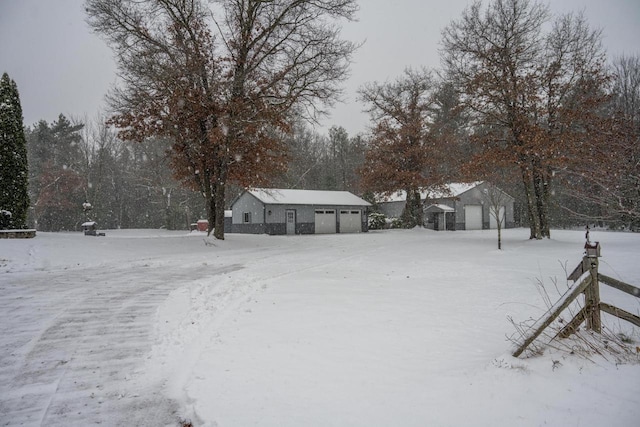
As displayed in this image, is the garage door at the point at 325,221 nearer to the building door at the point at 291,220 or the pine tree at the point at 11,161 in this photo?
the building door at the point at 291,220

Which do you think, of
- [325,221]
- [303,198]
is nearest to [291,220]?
[303,198]

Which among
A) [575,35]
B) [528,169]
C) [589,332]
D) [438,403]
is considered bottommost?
[438,403]

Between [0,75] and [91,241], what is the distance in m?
8.69

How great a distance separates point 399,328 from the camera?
5.47m

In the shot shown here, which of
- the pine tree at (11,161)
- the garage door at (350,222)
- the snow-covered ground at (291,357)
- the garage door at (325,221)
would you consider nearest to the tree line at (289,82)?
the pine tree at (11,161)

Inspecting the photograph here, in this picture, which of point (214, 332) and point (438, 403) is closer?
point (438, 403)

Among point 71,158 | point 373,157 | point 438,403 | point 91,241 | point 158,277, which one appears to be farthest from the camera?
point 71,158

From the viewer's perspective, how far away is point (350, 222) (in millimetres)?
34031

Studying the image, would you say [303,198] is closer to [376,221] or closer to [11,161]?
[376,221]

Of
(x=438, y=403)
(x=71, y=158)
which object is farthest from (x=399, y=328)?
(x=71, y=158)

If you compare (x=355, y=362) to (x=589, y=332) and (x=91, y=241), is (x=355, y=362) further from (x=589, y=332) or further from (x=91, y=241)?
(x=91, y=241)

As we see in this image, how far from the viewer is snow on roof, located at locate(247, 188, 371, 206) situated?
3015 cm

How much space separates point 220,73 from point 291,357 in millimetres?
16897

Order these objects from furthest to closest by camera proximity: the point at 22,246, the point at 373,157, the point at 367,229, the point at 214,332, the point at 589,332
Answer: the point at 367,229 < the point at 373,157 < the point at 22,246 < the point at 214,332 < the point at 589,332
